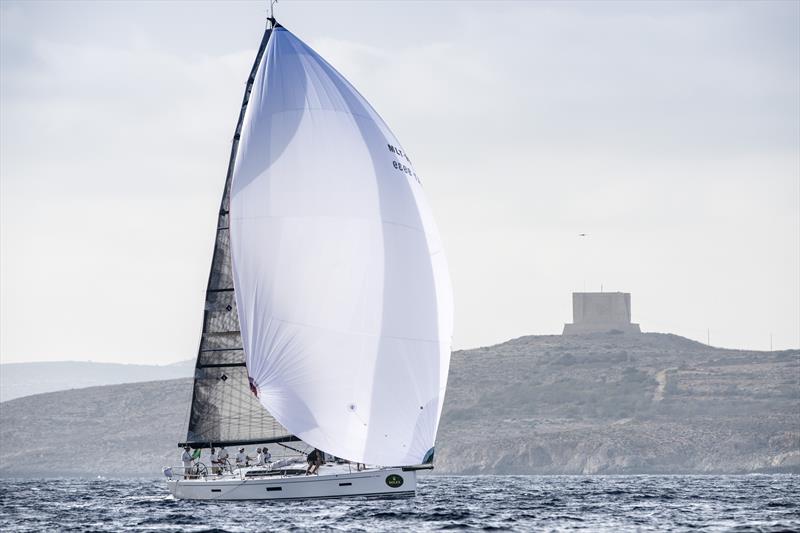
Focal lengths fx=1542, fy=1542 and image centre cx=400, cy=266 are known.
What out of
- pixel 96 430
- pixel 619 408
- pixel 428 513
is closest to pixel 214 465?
pixel 428 513

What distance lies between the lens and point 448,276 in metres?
50.6

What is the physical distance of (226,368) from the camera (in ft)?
170

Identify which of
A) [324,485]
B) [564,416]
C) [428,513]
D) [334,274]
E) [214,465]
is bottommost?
[428,513]

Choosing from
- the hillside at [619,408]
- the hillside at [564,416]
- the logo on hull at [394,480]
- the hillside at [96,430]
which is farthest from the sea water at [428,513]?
the hillside at [96,430]

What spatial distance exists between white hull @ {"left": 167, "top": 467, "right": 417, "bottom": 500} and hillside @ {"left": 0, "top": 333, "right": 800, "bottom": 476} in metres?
79.4

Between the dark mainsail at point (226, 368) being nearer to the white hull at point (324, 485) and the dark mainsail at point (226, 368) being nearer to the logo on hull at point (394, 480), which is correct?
the white hull at point (324, 485)

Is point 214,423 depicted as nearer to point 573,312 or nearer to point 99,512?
point 99,512

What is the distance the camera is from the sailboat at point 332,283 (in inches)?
1864

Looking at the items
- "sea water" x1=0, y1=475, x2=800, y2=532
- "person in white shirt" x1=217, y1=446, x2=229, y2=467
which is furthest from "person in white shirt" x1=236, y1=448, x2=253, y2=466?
"sea water" x1=0, y1=475, x2=800, y2=532

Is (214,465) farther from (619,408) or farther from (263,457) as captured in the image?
(619,408)

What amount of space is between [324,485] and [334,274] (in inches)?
265

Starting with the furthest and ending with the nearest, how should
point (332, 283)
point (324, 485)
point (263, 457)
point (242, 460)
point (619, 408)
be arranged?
point (619, 408) → point (242, 460) → point (263, 457) → point (324, 485) → point (332, 283)

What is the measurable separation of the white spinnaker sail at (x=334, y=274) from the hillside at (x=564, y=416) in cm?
8053

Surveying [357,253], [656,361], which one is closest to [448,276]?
[357,253]
